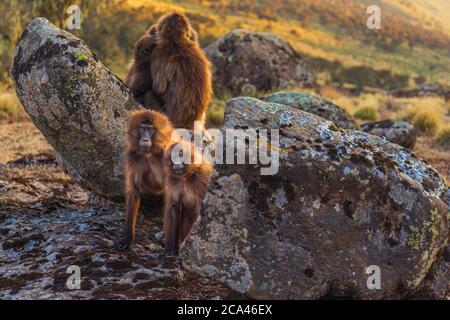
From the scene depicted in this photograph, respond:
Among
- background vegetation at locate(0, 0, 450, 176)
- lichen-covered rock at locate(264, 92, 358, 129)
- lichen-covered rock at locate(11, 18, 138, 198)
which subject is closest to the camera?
lichen-covered rock at locate(11, 18, 138, 198)

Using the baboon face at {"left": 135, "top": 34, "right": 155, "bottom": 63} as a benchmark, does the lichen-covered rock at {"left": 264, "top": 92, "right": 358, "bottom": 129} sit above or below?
below

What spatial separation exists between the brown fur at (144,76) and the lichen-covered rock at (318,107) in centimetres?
497

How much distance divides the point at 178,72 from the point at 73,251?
2.39 meters

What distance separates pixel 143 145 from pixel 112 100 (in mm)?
1366

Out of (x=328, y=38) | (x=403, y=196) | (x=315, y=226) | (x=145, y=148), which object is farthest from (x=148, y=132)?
(x=328, y=38)

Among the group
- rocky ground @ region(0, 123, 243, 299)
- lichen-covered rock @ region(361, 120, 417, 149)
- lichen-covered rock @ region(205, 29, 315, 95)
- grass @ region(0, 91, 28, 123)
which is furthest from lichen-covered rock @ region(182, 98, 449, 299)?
lichen-covered rock @ region(205, 29, 315, 95)

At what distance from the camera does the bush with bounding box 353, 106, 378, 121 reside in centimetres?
1568

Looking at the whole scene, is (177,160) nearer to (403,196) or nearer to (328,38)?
(403,196)

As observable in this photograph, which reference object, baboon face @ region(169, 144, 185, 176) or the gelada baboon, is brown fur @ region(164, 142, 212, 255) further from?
the gelada baboon

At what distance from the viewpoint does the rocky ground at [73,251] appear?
13.7 ft

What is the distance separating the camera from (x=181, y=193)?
4539 millimetres

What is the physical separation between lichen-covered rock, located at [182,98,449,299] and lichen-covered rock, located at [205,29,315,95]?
12.3 meters

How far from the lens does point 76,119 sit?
575 centimetres
